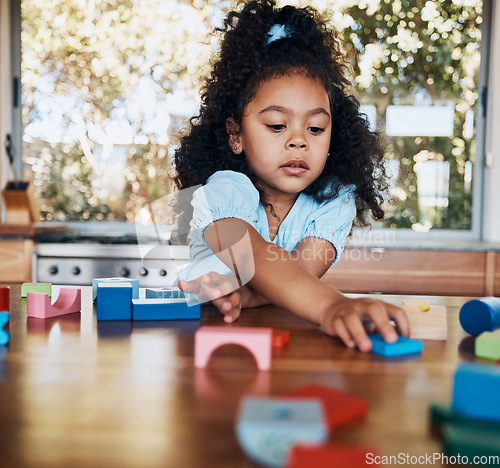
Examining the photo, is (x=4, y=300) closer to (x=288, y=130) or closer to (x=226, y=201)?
(x=226, y=201)

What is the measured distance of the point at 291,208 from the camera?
1415 millimetres

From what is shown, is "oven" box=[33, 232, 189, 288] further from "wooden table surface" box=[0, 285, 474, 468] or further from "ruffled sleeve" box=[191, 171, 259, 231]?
"wooden table surface" box=[0, 285, 474, 468]

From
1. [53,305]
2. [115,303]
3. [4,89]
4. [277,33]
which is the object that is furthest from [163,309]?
[4,89]

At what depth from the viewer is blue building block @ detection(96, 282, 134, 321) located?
0.77 metres

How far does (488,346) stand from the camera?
0.58 metres

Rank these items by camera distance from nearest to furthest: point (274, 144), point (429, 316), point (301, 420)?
point (301, 420), point (429, 316), point (274, 144)

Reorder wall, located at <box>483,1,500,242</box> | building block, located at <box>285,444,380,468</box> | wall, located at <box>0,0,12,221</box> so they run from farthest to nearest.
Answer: wall, located at <box>0,0,12,221</box>
wall, located at <box>483,1,500,242</box>
building block, located at <box>285,444,380,468</box>

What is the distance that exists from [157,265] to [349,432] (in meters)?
2.04

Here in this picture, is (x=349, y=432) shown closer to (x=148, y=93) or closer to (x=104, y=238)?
(x=104, y=238)

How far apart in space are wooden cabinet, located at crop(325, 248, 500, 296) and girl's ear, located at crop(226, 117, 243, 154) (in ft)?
3.43

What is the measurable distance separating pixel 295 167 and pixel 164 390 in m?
0.83

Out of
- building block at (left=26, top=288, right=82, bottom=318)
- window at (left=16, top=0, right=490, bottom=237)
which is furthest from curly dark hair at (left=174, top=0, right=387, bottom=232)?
window at (left=16, top=0, right=490, bottom=237)

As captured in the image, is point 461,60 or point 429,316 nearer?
point 429,316

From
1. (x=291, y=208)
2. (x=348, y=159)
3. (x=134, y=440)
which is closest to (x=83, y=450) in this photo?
(x=134, y=440)
